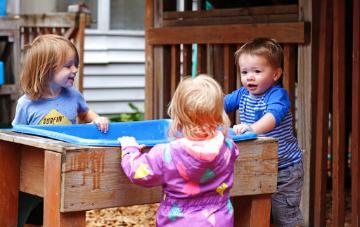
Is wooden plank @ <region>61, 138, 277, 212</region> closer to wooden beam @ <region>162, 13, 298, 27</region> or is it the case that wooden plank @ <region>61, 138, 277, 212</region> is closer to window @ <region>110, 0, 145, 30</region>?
wooden beam @ <region>162, 13, 298, 27</region>

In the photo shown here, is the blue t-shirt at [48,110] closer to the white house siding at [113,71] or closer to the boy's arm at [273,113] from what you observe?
the boy's arm at [273,113]

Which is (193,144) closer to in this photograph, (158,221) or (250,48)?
(158,221)

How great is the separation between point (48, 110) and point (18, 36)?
15.6 feet

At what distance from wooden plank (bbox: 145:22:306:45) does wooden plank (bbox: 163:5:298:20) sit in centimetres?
13

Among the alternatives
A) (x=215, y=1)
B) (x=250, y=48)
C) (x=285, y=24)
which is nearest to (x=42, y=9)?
(x=215, y=1)

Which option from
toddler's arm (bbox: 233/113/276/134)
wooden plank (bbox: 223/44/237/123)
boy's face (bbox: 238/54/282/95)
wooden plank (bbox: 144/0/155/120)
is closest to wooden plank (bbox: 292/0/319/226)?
wooden plank (bbox: 223/44/237/123)

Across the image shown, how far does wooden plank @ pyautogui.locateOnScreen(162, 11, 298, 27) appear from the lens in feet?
20.4

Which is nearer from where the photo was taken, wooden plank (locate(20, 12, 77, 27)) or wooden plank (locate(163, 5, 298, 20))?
wooden plank (locate(163, 5, 298, 20))

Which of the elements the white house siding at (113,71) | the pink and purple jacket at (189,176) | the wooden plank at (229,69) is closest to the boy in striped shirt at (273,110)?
the pink and purple jacket at (189,176)

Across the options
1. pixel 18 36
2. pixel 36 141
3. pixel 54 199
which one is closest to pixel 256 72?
pixel 36 141

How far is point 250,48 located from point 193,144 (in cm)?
122

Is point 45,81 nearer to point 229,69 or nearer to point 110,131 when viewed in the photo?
point 110,131

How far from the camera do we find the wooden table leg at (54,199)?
12.6 ft

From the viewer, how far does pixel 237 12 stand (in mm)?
6664
